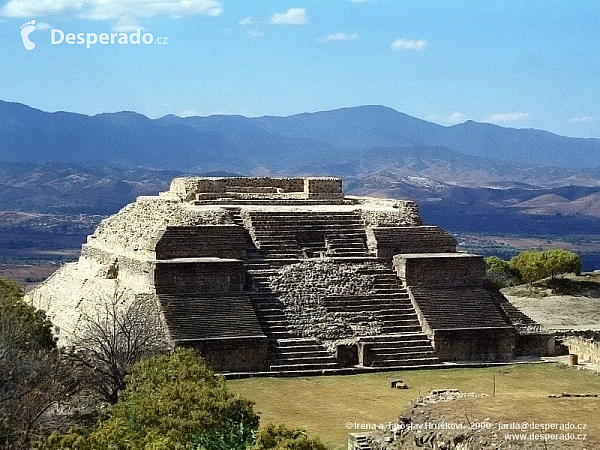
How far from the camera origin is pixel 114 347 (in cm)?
2483

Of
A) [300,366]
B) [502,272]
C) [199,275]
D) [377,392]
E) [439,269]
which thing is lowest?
[377,392]

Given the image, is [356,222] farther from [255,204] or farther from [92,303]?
[92,303]

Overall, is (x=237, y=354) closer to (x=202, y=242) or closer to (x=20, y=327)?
(x=202, y=242)

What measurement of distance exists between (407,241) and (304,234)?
2934mm

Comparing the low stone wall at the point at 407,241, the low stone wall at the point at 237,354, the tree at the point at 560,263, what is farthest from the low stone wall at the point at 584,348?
the tree at the point at 560,263

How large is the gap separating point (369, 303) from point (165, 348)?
746 cm

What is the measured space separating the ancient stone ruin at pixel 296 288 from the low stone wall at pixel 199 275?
28mm

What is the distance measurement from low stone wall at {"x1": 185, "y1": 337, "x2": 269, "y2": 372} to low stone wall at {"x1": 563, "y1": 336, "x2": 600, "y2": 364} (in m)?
8.88

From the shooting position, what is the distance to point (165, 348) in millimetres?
26094

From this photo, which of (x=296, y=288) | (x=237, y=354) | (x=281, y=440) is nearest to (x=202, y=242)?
(x=296, y=288)

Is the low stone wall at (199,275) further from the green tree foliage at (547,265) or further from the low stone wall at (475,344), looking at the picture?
the green tree foliage at (547,265)

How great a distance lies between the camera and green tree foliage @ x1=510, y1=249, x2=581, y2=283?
48728mm

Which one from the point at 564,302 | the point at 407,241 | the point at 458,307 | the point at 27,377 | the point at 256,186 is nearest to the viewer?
the point at 27,377

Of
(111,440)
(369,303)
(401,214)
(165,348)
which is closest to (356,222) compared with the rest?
(401,214)
